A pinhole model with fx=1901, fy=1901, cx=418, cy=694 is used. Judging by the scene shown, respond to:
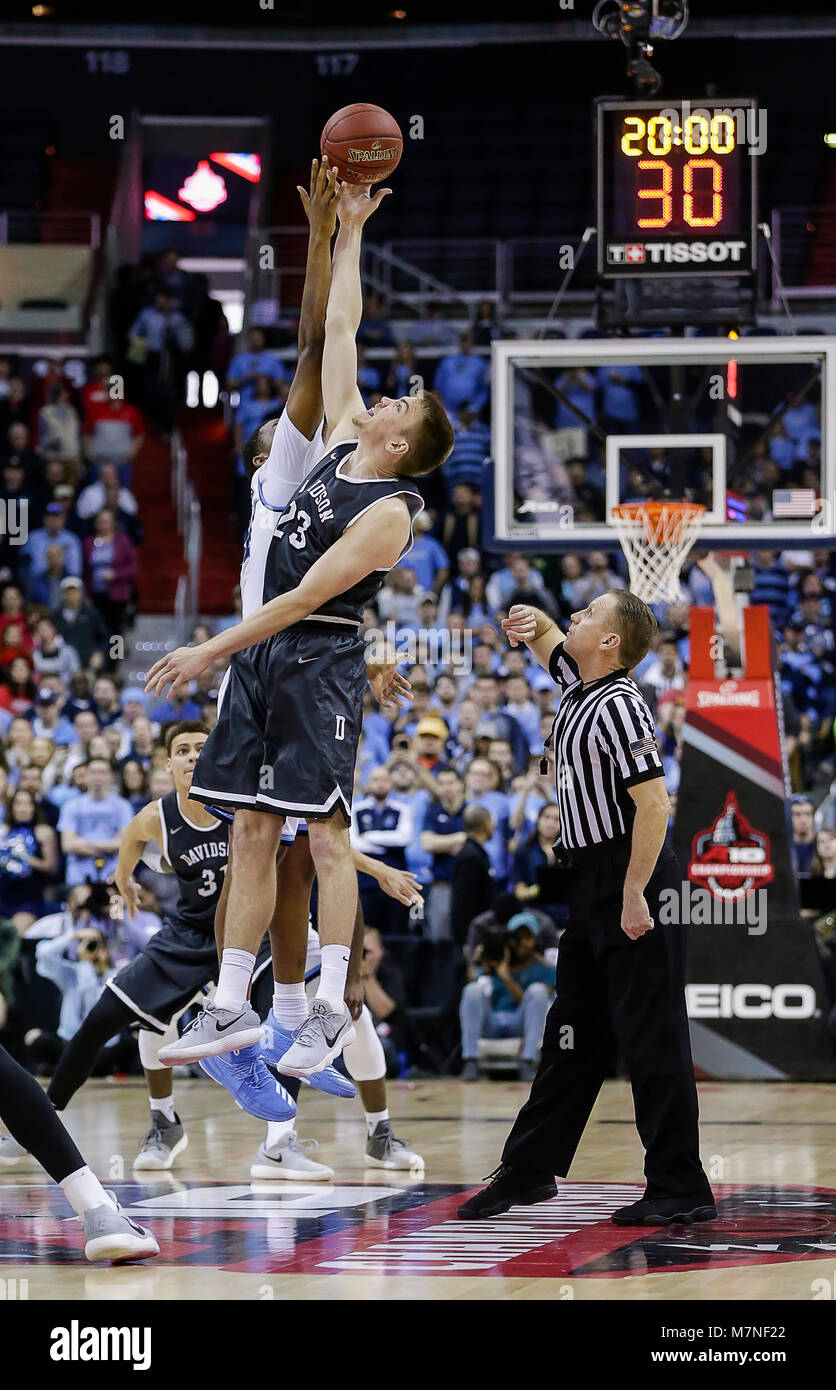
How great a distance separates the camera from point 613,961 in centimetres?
631

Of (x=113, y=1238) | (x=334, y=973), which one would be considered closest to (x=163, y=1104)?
(x=334, y=973)

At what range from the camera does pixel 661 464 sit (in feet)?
37.8

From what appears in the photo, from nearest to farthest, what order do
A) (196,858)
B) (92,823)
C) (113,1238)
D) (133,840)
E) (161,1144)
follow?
(113,1238), (161,1144), (196,858), (133,840), (92,823)

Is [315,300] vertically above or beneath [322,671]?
above

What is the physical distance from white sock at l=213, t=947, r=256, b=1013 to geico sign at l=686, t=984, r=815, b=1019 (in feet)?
20.5

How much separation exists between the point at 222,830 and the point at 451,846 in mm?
4109

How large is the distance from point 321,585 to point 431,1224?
7.20ft

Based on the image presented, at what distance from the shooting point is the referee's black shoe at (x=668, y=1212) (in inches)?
245

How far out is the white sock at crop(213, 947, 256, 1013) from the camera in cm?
580

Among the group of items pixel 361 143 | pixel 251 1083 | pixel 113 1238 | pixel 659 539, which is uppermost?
pixel 361 143

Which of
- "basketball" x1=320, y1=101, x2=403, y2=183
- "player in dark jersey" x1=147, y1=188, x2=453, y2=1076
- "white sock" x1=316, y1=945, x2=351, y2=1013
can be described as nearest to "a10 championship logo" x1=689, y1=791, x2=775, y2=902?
"player in dark jersey" x1=147, y1=188, x2=453, y2=1076

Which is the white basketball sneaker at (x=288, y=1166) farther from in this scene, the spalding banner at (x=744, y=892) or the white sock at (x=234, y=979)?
the spalding banner at (x=744, y=892)

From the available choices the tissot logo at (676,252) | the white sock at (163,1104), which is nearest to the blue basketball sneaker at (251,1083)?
the white sock at (163,1104)

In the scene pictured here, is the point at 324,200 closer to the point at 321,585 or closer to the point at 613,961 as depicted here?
the point at 321,585
